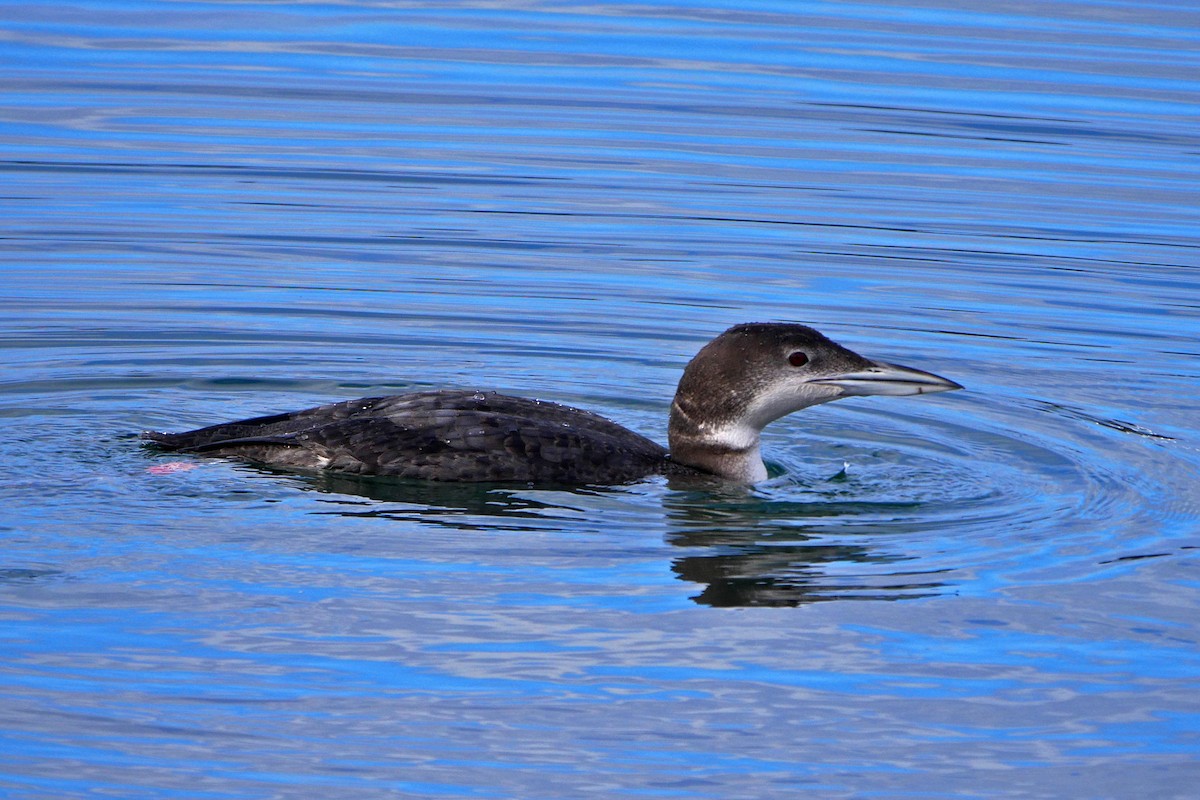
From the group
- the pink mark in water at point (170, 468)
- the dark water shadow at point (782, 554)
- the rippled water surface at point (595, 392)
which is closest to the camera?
the rippled water surface at point (595, 392)

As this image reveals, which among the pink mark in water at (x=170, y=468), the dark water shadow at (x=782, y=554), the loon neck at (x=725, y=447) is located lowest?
the dark water shadow at (x=782, y=554)

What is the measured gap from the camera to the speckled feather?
7938mm

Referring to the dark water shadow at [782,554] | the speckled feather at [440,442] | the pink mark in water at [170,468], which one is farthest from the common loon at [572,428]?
the dark water shadow at [782,554]

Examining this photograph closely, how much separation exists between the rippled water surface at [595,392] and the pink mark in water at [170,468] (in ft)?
0.10

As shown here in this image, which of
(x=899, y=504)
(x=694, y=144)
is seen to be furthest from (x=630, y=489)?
(x=694, y=144)

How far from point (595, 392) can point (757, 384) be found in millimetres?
1553

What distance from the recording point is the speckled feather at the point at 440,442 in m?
7.94

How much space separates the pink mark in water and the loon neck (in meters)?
2.05

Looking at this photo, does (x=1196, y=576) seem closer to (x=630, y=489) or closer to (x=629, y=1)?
(x=630, y=489)

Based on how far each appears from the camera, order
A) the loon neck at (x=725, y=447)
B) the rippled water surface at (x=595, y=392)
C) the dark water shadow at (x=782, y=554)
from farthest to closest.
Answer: the loon neck at (x=725, y=447)
the dark water shadow at (x=782, y=554)
the rippled water surface at (x=595, y=392)

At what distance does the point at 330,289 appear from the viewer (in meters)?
11.5

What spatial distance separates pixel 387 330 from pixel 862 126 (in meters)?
6.90

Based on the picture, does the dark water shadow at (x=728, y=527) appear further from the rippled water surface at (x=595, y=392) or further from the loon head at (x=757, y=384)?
the loon head at (x=757, y=384)

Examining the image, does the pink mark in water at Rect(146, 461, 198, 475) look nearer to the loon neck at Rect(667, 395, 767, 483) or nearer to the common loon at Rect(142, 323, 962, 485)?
the common loon at Rect(142, 323, 962, 485)
